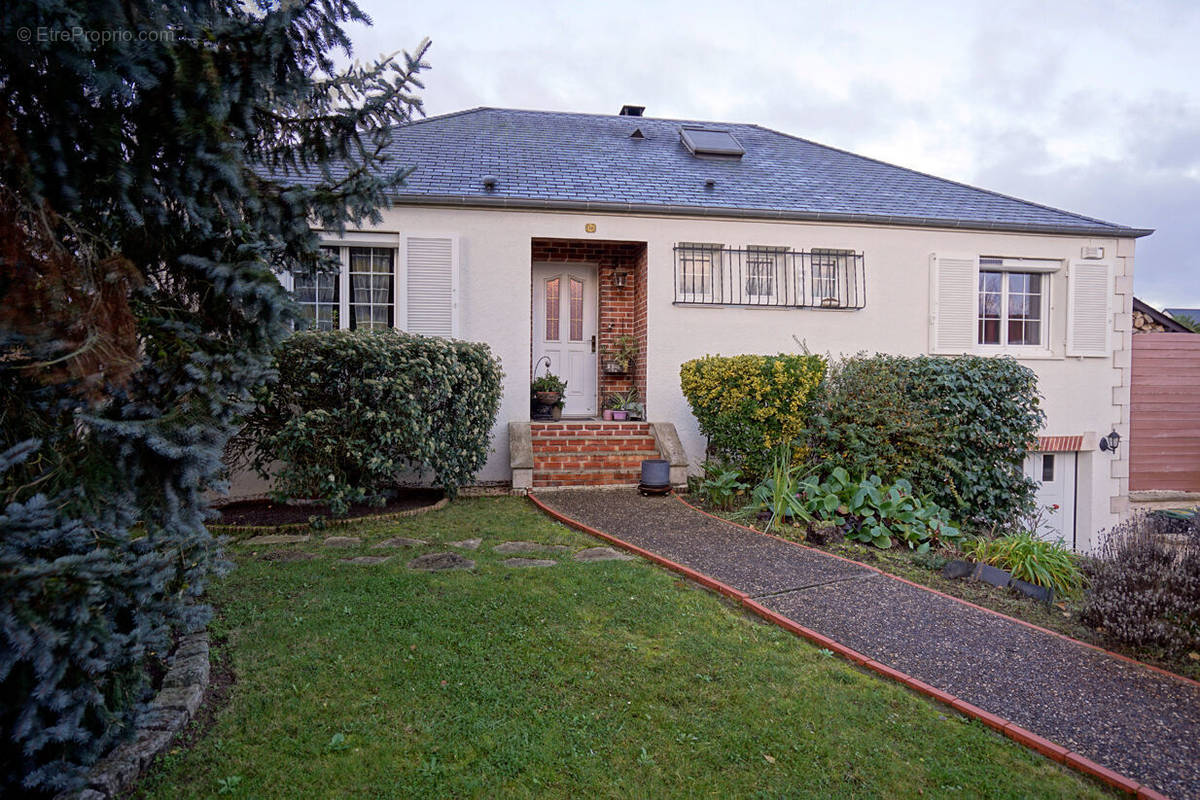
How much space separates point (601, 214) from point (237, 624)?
253 inches

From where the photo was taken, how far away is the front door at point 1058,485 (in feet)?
30.1

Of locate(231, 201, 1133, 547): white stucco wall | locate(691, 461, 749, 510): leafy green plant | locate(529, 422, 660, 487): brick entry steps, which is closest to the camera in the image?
locate(691, 461, 749, 510): leafy green plant

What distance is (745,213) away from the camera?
8.41 metres

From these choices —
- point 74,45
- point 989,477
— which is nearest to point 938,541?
point 989,477

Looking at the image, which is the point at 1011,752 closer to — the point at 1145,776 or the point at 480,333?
the point at 1145,776

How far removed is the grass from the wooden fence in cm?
1030

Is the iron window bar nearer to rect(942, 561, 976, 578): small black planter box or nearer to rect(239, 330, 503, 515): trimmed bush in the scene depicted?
rect(239, 330, 503, 515): trimmed bush

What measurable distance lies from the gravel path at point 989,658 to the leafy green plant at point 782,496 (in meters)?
0.71

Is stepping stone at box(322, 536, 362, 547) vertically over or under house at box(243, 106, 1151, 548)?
under

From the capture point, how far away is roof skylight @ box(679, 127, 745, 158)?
10281 mm

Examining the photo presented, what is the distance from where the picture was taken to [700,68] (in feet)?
43.4

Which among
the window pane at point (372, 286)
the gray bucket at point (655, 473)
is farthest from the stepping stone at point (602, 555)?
the window pane at point (372, 286)

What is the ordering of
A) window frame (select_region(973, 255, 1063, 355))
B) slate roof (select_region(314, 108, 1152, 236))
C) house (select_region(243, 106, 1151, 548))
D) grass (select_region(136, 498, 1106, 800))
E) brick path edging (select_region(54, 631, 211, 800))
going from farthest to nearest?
window frame (select_region(973, 255, 1063, 355)) → slate roof (select_region(314, 108, 1152, 236)) → house (select_region(243, 106, 1151, 548)) → grass (select_region(136, 498, 1106, 800)) → brick path edging (select_region(54, 631, 211, 800))

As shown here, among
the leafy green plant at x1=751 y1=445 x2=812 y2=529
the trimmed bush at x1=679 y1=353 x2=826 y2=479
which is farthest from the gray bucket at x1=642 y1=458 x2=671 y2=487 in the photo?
the leafy green plant at x1=751 y1=445 x2=812 y2=529
